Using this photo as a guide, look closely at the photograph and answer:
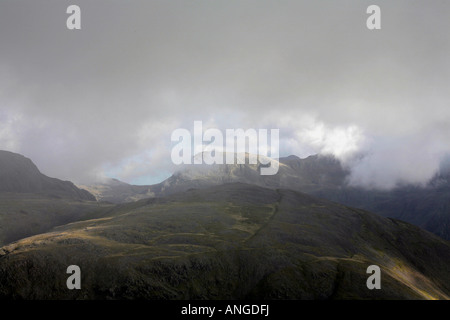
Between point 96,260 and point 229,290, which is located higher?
point 96,260

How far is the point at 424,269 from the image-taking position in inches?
7190

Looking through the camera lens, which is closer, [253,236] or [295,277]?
[295,277]

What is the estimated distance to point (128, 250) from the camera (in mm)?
99375

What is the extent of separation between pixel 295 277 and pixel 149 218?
9193 cm

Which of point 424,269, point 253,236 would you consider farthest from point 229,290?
point 424,269
